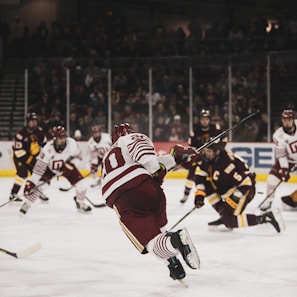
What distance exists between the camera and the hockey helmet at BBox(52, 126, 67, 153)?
7.26m

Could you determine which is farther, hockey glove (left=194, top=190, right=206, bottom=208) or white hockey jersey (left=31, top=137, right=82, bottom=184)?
white hockey jersey (left=31, top=137, right=82, bottom=184)

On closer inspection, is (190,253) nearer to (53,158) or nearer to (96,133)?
(53,158)

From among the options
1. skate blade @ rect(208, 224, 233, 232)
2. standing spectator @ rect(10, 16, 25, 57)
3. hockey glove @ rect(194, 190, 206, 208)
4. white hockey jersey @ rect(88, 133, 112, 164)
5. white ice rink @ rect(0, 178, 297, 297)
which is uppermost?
standing spectator @ rect(10, 16, 25, 57)

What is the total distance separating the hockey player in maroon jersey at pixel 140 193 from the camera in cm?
394

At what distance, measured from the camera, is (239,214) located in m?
5.98

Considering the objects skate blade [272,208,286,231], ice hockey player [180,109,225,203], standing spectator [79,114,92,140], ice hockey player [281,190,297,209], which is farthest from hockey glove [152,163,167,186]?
standing spectator [79,114,92,140]

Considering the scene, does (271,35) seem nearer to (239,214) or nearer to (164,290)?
(239,214)

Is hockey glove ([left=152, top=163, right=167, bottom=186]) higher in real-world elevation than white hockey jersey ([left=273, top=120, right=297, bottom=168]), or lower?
lower

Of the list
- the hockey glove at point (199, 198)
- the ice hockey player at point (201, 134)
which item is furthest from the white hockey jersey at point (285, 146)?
the hockey glove at point (199, 198)

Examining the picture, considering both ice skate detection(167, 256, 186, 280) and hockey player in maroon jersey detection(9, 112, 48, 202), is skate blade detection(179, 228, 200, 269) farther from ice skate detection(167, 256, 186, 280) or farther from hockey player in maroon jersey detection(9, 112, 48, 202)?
hockey player in maroon jersey detection(9, 112, 48, 202)

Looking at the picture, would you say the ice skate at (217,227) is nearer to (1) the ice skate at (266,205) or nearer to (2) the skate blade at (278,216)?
(2) the skate blade at (278,216)

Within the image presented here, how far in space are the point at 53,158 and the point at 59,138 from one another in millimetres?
247

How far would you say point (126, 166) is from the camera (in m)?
4.05

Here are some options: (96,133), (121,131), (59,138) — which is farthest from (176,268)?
(96,133)
